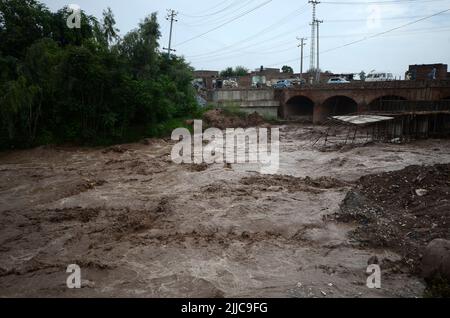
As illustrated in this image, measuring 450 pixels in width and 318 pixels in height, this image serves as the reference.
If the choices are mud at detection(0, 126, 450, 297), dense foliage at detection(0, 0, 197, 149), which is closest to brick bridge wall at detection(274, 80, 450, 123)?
mud at detection(0, 126, 450, 297)

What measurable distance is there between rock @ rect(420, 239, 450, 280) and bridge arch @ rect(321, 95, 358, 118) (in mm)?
31872

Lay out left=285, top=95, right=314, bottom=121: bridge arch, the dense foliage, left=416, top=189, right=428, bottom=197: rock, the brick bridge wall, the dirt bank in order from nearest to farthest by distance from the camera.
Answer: the dirt bank → left=416, top=189, right=428, bottom=197: rock → the dense foliage → the brick bridge wall → left=285, top=95, right=314, bottom=121: bridge arch

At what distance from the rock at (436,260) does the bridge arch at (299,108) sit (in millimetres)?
33368

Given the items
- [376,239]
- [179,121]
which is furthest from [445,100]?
[376,239]

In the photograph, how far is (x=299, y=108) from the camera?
43.2 m

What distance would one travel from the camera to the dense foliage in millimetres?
23188

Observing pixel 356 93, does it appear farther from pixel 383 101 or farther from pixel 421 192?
pixel 421 192

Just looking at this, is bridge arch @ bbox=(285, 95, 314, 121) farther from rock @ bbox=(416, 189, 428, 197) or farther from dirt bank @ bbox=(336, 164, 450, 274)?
rock @ bbox=(416, 189, 428, 197)

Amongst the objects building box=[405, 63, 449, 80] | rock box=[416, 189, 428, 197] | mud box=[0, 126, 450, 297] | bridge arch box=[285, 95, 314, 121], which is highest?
building box=[405, 63, 449, 80]

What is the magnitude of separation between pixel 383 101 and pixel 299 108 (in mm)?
11619

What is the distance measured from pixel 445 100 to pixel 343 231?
75.9ft

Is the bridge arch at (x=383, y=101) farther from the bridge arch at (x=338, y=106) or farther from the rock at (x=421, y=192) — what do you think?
the rock at (x=421, y=192)

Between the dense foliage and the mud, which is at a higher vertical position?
the dense foliage
